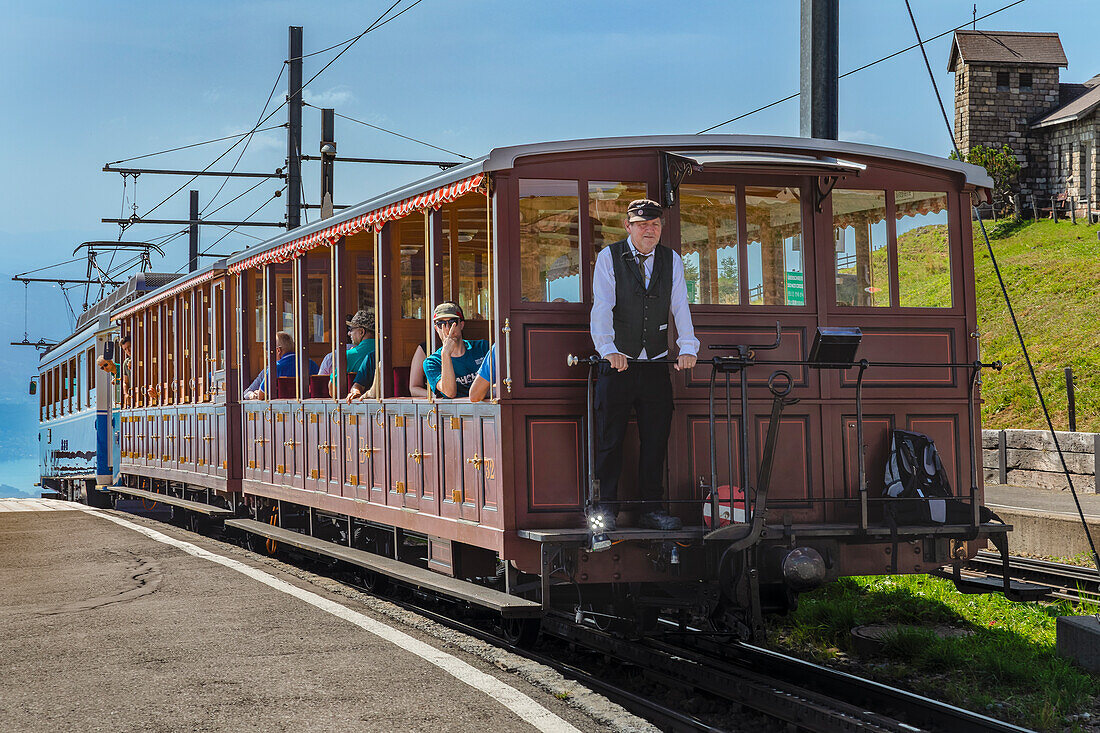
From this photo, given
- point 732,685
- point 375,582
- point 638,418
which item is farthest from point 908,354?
point 375,582

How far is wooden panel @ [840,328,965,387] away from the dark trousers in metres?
1.31

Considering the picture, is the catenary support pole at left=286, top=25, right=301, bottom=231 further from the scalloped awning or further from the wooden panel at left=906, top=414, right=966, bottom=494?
the wooden panel at left=906, top=414, right=966, bottom=494

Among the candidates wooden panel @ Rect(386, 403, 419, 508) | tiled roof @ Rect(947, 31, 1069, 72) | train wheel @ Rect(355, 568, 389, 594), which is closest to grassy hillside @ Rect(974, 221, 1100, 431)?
train wheel @ Rect(355, 568, 389, 594)

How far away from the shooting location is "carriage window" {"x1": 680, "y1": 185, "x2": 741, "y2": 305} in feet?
23.0

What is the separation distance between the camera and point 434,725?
5.25 m

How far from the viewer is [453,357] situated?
767 cm

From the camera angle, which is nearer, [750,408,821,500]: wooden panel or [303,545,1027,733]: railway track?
[303,545,1027,733]: railway track

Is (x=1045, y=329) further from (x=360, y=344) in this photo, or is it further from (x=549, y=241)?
(x=549, y=241)

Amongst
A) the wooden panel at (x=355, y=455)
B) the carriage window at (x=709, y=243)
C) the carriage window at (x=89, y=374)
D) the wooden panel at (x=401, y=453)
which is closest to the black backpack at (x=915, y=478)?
the carriage window at (x=709, y=243)

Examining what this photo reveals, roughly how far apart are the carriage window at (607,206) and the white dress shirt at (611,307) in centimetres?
28

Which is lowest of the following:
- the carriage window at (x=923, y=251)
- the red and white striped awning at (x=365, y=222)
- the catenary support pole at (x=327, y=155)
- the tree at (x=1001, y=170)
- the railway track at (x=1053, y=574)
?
the railway track at (x=1053, y=574)

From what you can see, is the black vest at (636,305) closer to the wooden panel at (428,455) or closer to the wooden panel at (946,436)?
the wooden panel at (428,455)

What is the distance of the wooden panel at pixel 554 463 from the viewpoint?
6.72m

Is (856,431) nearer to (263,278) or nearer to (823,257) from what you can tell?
(823,257)
